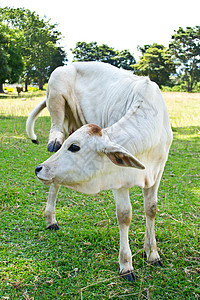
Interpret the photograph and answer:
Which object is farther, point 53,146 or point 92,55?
point 92,55

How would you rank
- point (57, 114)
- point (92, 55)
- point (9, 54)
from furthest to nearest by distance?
point (92, 55), point (9, 54), point (57, 114)

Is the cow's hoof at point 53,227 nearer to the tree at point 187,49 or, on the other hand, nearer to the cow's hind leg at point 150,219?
the cow's hind leg at point 150,219

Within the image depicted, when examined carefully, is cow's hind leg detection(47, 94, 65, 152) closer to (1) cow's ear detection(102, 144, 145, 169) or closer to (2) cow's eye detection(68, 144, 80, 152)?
(2) cow's eye detection(68, 144, 80, 152)

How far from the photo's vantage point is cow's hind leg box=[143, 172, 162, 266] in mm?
2699

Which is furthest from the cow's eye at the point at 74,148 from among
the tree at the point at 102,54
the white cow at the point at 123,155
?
the tree at the point at 102,54

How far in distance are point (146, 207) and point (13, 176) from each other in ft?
9.43

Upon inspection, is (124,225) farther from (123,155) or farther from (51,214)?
(51,214)

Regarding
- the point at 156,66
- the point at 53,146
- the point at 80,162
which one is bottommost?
the point at 156,66

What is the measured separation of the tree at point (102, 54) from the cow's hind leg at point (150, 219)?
47.3 meters

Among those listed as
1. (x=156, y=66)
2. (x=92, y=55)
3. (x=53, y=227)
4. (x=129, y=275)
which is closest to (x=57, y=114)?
(x=53, y=227)

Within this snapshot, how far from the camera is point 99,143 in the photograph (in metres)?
1.99

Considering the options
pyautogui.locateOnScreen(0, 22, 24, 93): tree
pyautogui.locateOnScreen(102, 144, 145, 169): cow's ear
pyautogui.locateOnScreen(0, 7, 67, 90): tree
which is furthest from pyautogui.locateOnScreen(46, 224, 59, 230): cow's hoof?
pyautogui.locateOnScreen(0, 7, 67, 90): tree

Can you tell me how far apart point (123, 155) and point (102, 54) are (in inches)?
1994

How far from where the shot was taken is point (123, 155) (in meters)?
1.83
